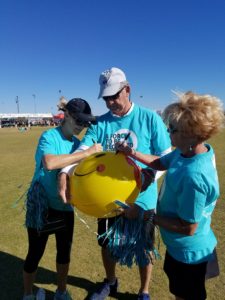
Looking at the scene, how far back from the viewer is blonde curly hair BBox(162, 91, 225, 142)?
1.87m

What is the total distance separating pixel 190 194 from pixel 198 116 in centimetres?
48

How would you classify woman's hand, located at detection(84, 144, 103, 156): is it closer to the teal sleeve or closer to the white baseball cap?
the teal sleeve

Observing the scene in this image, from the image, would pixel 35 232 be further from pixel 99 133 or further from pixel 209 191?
pixel 209 191

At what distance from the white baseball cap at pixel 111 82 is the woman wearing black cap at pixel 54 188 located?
25 cm

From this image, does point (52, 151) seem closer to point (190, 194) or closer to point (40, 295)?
point (190, 194)

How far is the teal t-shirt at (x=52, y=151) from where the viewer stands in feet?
8.80

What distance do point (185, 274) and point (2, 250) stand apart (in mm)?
3085

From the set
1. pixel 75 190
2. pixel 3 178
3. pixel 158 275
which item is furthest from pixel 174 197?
pixel 3 178

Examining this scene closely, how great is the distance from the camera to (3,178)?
9.16m

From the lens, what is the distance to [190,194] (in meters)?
1.86

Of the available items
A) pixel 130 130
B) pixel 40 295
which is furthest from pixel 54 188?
pixel 40 295

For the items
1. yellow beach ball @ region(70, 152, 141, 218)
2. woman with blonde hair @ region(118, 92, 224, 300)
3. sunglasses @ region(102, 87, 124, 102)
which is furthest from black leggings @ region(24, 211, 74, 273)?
sunglasses @ region(102, 87, 124, 102)

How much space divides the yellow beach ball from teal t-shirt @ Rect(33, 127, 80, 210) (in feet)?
1.71

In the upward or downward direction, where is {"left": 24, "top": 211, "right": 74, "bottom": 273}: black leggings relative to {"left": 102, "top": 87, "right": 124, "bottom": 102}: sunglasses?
downward
